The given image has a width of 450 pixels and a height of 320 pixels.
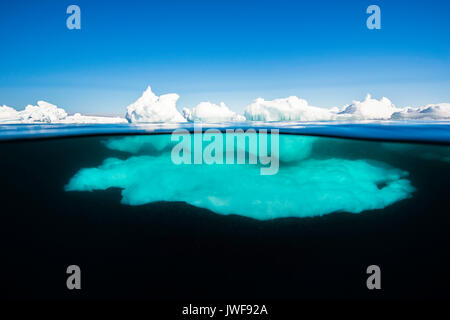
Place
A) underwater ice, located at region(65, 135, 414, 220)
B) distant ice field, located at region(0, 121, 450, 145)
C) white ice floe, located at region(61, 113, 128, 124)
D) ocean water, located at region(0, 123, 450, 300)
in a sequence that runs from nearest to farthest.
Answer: ocean water, located at region(0, 123, 450, 300) → underwater ice, located at region(65, 135, 414, 220) → distant ice field, located at region(0, 121, 450, 145) → white ice floe, located at region(61, 113, 128, 124)

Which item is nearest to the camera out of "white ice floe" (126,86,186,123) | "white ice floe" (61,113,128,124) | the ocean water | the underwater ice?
the ocean water

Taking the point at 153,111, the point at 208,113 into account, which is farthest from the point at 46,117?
the point at 208,113

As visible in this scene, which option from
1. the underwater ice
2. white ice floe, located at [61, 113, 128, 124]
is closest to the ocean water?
the underwater ice

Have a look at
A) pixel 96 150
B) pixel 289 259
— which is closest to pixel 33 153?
pixel 96 150

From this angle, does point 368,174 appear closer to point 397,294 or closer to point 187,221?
point 397,294

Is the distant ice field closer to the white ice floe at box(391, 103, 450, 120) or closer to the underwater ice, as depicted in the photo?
the white ice floe at box(391, 103, 450, 120)
